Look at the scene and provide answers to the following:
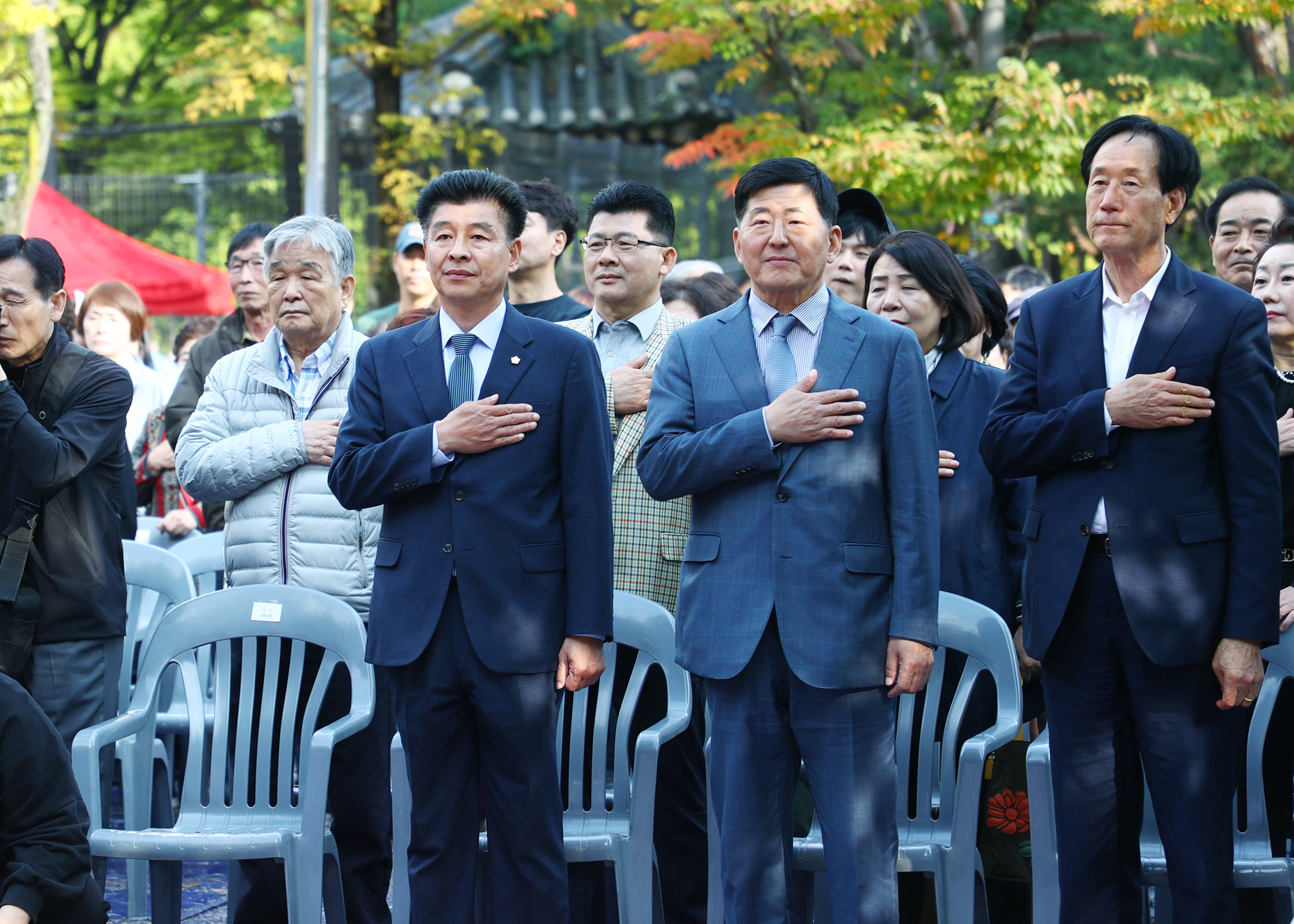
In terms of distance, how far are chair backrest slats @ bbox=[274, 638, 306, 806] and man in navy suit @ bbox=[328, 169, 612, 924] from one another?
1.75ft

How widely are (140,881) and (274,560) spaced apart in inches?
44.9

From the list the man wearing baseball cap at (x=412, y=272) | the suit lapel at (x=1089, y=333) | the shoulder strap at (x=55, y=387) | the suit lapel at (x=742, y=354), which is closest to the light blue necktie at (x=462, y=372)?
the suit lapel at (x=742, y=354)

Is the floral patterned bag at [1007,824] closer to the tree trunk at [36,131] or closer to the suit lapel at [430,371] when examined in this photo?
the suit lapel at [430,371]

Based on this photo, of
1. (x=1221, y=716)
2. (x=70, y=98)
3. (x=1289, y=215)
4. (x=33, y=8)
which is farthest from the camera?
(x=70, y=98)

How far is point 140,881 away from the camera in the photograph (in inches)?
154

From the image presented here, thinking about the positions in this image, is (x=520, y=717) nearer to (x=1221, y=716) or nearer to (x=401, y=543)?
(x=401, y=543)

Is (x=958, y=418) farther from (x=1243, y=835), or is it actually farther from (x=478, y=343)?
(x=478, y=343)

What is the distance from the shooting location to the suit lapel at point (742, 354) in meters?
2.88

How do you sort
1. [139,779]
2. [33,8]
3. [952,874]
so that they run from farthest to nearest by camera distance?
[33,8] → [139,779] → [952,874]

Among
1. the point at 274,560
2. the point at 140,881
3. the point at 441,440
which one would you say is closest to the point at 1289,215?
the point at 441,440

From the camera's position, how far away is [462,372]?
10.0 feet

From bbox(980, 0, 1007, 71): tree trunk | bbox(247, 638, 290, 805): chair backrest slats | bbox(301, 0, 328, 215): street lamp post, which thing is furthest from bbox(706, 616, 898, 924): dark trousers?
bbox(301, 0, 328, 215): street lamp post

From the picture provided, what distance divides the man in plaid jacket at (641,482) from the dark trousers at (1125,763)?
1.02 metres

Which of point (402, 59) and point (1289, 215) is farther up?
point (402, 59)
